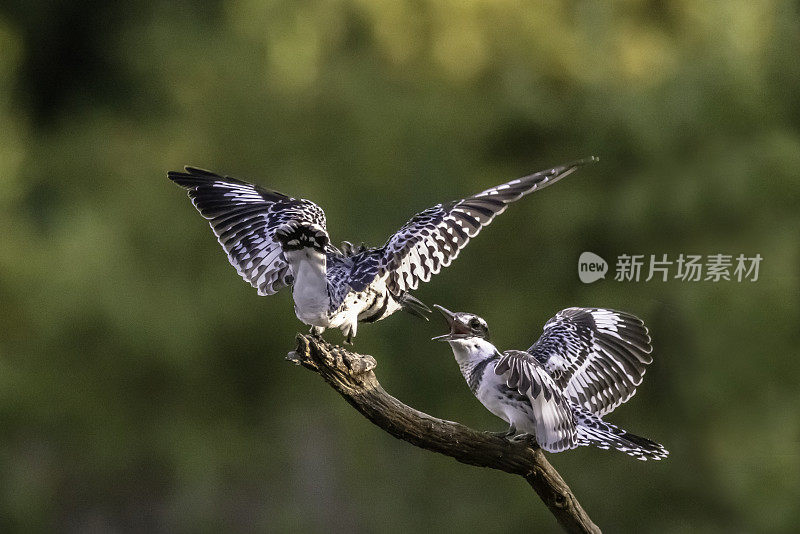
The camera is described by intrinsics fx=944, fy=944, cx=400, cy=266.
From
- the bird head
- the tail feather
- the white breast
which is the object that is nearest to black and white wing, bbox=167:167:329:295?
the white breast

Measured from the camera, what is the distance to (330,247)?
1.26 meters

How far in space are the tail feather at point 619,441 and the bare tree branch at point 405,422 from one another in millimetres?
69

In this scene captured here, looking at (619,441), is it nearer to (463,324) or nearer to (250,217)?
(463,324)

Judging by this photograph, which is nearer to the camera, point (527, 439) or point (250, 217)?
point (527, 439)

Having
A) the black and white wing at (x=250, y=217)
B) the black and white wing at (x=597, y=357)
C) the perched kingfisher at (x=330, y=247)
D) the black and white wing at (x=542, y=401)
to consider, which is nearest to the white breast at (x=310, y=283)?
the perched kingfisher at (x=330, y=247)

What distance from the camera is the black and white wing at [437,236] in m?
1.26

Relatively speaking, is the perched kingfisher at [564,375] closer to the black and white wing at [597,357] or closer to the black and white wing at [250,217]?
the black and white wing at [597,357]

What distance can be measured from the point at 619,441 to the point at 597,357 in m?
0.17

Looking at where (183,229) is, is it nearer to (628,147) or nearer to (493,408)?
(628,147)

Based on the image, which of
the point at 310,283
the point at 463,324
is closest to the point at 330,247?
the point at 310,283

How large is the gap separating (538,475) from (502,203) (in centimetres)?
37

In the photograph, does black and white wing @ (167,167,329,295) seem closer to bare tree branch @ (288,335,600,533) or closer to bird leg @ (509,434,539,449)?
bare tree branch @ (288,335,600,533)

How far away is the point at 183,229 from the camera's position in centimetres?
278

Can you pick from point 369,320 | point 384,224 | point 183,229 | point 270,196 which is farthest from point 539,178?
point 183,229
